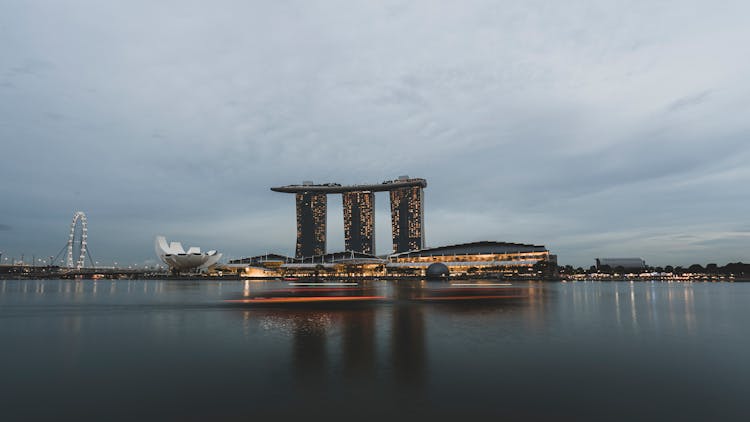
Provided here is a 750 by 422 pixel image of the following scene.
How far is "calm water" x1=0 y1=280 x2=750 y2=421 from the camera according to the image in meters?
11.7

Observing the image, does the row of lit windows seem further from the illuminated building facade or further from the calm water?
the calm water

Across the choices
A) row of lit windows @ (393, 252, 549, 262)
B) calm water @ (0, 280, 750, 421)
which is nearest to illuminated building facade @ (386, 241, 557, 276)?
row of lit windows @ (393, 252, 549, 262)

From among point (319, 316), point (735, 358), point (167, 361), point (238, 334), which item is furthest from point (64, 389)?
point (735, 358)

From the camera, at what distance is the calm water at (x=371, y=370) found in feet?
38.3

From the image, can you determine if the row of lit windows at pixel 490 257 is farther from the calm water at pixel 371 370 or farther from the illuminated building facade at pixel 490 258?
the calm water at pixel 371 370

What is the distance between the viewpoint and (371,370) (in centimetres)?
1565

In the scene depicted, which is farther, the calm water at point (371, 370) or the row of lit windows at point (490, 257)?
the row of lit windows at point (490, 257)

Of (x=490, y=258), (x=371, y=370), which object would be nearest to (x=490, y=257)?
(x=490, y=258)

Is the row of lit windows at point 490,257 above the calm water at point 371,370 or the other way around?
above

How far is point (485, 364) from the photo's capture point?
17078mm

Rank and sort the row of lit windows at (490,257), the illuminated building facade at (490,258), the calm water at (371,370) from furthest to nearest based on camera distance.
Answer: the illuminated building facade at (490,258) < the row of lit windows at (490,257) < the calm water at (371,370)

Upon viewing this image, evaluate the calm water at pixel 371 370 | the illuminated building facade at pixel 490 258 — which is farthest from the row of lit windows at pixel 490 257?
the calm water at pixel 371 370

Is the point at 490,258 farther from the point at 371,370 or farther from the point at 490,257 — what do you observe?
the point at 371,370

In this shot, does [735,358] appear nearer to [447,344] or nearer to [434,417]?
[447,344]
